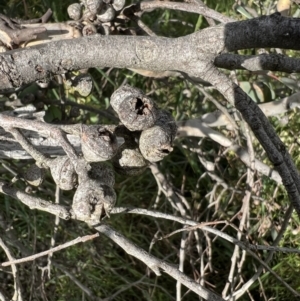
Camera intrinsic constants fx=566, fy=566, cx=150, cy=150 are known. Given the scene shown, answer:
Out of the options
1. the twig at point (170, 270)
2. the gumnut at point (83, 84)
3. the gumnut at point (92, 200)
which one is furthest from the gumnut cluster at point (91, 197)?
the gumnut at point (83, 84)

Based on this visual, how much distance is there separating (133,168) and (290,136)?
48.4 inches

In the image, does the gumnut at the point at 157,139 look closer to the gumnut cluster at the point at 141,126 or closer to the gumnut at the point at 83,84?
the gumnut cluster at the point at 141,126

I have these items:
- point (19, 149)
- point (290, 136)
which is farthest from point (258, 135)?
point (290, 136)

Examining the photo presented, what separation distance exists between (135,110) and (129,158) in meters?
0.10

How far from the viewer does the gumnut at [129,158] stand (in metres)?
0.94

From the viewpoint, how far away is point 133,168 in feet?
3.16

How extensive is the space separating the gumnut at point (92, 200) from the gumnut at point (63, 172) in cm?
4

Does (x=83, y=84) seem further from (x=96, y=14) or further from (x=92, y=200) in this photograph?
(x=92, y=200)

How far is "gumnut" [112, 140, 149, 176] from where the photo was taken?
943 millimetres

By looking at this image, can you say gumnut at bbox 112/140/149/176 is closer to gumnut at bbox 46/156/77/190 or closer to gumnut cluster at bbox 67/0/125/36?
gumnut at bbox 46/156/77/190

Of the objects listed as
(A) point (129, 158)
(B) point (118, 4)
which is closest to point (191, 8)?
(B) point (118, 4)

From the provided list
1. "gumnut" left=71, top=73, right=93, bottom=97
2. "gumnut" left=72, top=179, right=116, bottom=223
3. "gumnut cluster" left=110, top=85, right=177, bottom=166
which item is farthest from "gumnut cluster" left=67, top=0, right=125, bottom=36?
"gumnut" left=72, top=179, right=116, bottom=223

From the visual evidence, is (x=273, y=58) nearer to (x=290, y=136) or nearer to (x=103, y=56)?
(x=103, y=56)

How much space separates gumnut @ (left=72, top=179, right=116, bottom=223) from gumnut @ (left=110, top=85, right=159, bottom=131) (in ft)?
0.35
